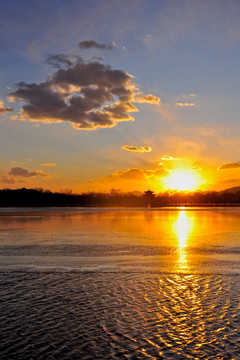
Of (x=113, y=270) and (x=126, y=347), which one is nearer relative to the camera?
(x=126, y=347)

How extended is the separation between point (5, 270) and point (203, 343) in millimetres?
9256

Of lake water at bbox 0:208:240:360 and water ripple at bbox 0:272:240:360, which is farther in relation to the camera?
lake water at bbox 0:208:240:360


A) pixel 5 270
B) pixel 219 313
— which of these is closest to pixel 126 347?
pixel 219 313

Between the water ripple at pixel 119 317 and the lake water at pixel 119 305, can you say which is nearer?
the water ripple at pixel 119 317

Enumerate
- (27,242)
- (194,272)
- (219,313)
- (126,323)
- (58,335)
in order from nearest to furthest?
1. (58,335)
2. (126,323)
3. (219,313)
4. (194,272)
5. (27,242)

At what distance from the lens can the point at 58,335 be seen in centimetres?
759

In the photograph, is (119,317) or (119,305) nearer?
(119,317)

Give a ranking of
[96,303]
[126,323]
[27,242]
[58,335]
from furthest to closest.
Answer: [27,242] < [96,303] < [126,323] < [58,335]

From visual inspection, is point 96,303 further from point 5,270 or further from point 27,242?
point 27,242

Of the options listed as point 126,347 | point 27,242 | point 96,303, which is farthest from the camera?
point 27,242

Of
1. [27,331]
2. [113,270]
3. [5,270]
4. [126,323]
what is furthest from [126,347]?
[5,270]

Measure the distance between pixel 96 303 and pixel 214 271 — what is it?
6132 mm

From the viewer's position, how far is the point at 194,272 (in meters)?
13.8

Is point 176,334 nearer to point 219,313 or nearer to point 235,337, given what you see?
point 235,337
